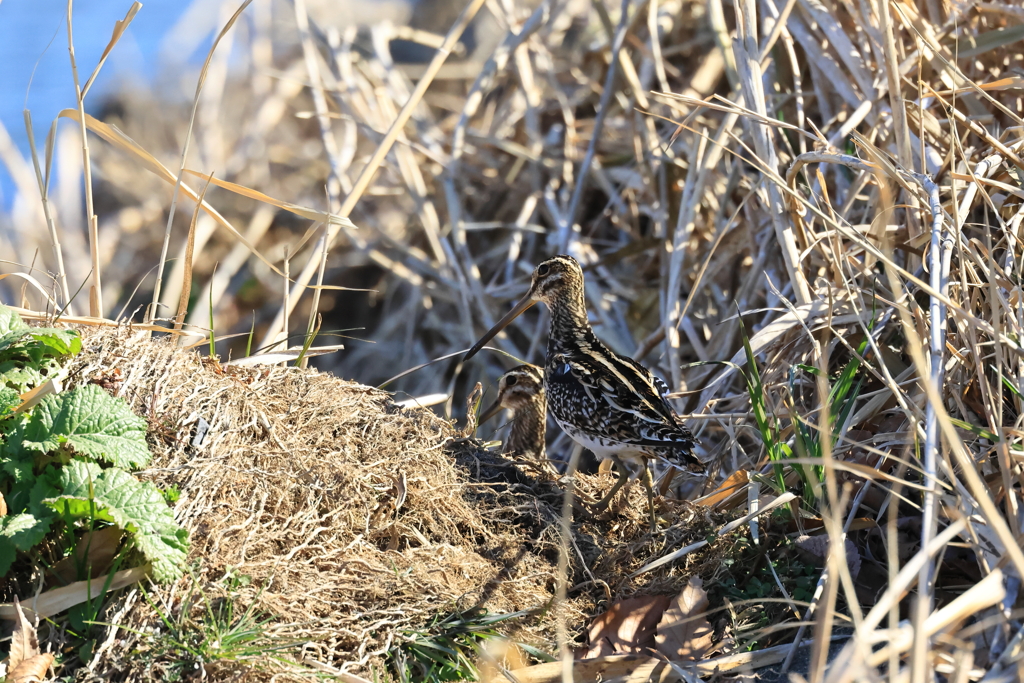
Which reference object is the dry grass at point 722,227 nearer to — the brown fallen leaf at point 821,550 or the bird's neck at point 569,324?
the brown fallen leaf at point 821,550

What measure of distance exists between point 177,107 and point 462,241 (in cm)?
515

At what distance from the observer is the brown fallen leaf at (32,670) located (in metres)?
2.41

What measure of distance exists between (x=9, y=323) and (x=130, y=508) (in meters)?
0.91

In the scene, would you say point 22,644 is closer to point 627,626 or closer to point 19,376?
point 19,376

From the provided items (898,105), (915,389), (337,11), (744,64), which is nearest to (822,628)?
(915,389)

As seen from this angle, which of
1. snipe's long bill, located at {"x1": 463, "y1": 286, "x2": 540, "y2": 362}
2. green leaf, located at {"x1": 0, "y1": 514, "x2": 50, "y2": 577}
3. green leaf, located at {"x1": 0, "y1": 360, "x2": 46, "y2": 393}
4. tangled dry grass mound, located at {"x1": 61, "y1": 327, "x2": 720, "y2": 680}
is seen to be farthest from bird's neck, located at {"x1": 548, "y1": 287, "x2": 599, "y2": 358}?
green leaf, located at {"x1": 0, "y1": 514, "x2": 50, "y2": 577}

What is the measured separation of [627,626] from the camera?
9.98ft

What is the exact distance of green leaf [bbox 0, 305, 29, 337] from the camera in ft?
9.95

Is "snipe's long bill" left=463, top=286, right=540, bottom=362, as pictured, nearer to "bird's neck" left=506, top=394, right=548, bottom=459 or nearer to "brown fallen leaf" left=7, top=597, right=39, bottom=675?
"bird's neck" left=506, top=394, right=548, bottom=459

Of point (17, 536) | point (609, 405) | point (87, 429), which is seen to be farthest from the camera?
point (609, 405)

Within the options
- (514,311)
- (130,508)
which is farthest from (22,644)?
(514,311)

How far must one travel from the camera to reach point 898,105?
12.2 ft

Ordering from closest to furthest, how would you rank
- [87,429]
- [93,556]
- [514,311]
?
[93,556]
[87,429]
[514,311]

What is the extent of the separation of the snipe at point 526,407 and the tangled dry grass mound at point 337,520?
76 centimetres
